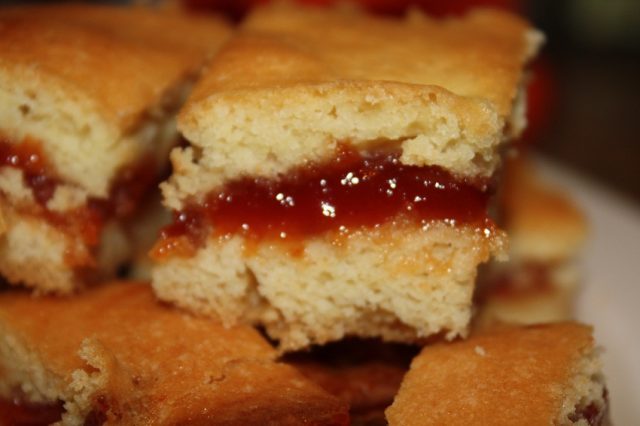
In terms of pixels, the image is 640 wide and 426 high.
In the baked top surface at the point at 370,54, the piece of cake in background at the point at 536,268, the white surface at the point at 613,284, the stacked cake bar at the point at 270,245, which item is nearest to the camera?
the stacked cake bar at the point at 270,245

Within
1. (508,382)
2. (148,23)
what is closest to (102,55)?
(148,23)

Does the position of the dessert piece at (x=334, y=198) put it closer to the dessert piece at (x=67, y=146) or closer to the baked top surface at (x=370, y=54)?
the baked top surface at (x=370, y=54)

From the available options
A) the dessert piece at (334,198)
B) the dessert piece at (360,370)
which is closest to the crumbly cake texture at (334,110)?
the dessert piece at (334,198)

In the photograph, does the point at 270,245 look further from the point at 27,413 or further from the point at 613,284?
the point at 613,284

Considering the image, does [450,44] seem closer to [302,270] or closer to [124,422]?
[302,270]

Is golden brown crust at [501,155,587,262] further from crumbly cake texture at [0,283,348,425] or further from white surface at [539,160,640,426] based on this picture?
crumbly cake texture at [0,283,348,425]

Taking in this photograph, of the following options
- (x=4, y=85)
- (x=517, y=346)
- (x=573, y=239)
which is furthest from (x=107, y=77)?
(x=573, y=239)

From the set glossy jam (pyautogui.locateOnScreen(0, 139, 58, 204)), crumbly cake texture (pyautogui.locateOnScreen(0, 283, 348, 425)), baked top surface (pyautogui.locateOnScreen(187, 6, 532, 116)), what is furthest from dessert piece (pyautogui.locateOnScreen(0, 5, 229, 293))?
baked top surface (pyautogui.locateOnScreen(187, 6, 532, 116))
